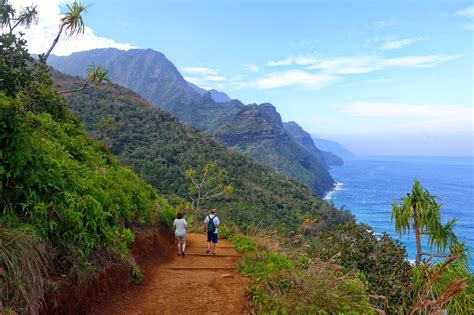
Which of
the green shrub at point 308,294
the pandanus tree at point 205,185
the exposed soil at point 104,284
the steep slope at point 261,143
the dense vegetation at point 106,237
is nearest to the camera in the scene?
the dense vegetation at point 106,237

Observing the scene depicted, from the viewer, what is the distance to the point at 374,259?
9.45 meters

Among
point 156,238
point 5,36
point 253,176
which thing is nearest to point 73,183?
point 156,238

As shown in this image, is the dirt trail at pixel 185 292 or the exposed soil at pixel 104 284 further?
the dirt trail at pixel 185 292

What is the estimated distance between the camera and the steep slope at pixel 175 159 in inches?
1372

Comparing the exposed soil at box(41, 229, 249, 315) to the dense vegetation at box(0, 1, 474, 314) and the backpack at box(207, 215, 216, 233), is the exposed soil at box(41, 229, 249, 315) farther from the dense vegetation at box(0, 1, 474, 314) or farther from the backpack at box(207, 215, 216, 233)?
the backpack at box(207, 215, 216, 233)

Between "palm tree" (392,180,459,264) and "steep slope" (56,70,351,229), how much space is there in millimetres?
18077

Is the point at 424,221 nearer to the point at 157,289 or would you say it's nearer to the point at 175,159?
the point at 157,289

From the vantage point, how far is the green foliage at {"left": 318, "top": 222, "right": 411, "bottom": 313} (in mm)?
8555

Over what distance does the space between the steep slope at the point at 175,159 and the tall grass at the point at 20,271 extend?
77.3 feet

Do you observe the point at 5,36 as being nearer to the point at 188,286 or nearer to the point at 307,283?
the point at 188,286


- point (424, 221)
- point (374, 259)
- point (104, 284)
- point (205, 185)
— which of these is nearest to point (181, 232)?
point (104, 284)

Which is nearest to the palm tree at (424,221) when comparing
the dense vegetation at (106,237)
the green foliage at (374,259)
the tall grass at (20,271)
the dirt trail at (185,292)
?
the dense vegetation at (106,237)

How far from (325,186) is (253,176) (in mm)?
106134

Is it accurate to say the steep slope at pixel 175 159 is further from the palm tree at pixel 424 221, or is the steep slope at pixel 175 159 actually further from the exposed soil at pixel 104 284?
the exposed soil at pixel 104 284
